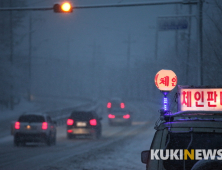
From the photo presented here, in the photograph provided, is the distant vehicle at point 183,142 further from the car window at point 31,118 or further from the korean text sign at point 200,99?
the car window at point 31,118

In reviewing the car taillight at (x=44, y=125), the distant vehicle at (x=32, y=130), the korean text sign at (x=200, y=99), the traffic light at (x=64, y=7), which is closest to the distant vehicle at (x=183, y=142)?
the korean text sign at (x=200, y=99)

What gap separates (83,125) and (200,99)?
18.7 m

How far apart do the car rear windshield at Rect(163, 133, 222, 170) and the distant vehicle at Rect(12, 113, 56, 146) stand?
17809 mm

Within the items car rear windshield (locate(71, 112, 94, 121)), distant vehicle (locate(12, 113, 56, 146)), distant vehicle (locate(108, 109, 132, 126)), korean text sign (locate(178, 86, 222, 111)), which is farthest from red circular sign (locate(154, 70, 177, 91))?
distant vehicle (locate(108, 109, 132, 126))

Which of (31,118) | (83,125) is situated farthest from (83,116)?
(31,118)

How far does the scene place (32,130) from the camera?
22.5 m

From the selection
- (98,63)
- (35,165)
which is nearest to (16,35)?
(35,165)

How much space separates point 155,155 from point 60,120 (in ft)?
119

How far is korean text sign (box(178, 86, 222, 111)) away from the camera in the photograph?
27.9 feet

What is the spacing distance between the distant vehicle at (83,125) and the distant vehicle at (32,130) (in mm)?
3626

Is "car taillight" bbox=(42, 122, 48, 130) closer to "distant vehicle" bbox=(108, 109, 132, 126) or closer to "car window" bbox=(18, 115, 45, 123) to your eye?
"car window" bbox=(18, 115, 45, 123)

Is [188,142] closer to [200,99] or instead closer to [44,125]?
[200,99]

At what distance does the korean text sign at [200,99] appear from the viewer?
27.9ft

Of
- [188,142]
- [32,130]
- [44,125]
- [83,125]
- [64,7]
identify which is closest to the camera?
[188,142]
